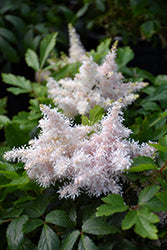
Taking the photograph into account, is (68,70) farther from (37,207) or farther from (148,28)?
(148,28)

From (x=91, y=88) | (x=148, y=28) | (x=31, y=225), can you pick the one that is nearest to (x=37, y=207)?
(x=31, y=225)

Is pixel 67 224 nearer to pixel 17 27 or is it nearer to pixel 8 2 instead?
pixel 17 27

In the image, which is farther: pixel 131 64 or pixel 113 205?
pixel 131 64

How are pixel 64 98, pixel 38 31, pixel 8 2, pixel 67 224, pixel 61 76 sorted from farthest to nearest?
pixel 8 2 → pixel 38 31 → pixel 61 76 → pixel 64 98 → pixel 67 224

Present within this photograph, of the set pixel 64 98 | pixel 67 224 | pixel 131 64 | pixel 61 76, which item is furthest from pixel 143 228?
pixel 131 64

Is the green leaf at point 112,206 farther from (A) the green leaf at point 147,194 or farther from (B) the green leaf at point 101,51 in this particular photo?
(B) the green leaf at point 101,51
